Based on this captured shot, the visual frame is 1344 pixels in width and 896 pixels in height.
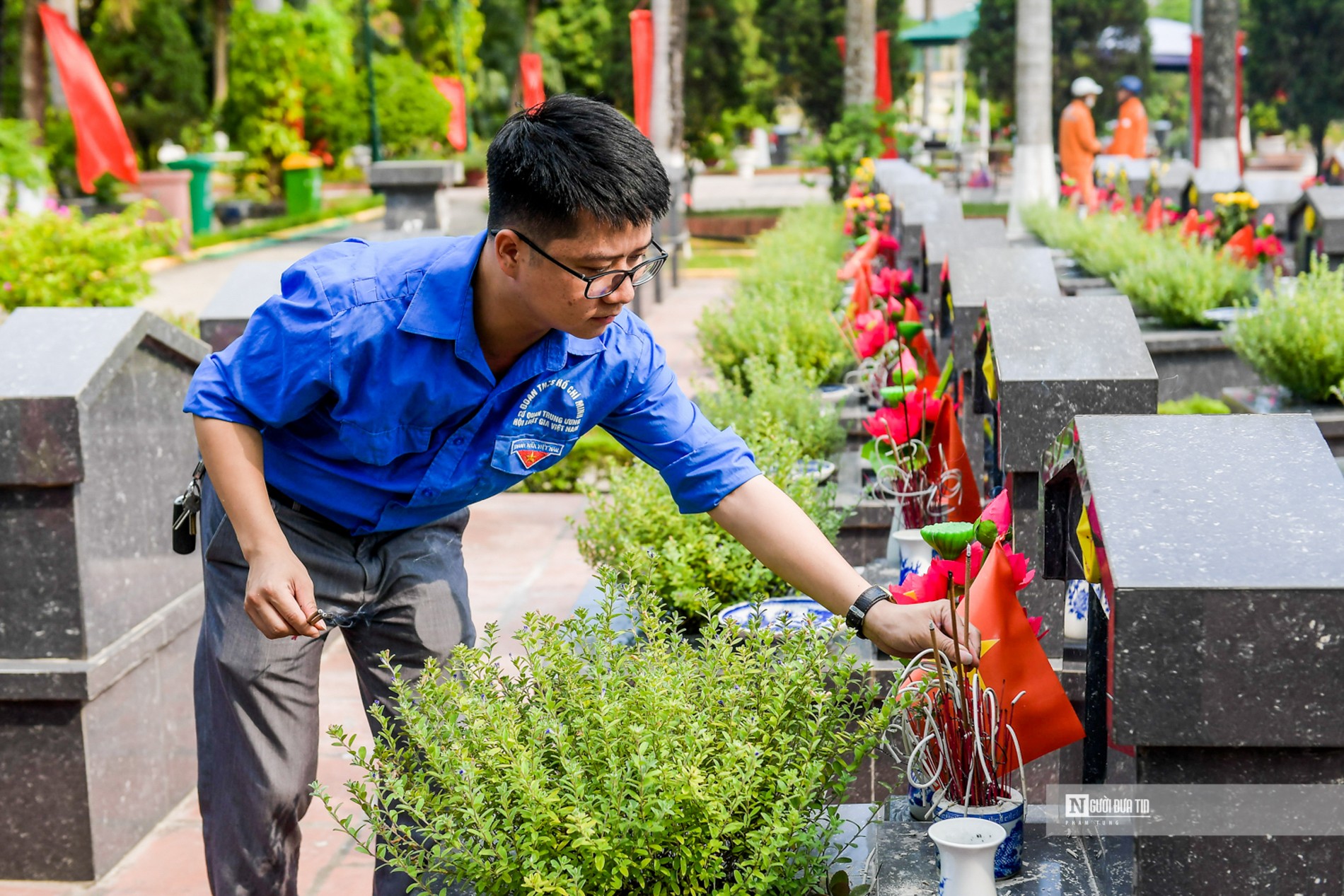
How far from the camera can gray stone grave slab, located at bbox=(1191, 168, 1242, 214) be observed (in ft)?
46.2

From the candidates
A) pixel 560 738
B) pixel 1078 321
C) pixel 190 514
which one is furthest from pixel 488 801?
pixel 1078 321

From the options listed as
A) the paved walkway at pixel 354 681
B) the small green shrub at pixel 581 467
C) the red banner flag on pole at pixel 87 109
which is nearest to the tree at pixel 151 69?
the red banner flag on pole at pixel 87 109

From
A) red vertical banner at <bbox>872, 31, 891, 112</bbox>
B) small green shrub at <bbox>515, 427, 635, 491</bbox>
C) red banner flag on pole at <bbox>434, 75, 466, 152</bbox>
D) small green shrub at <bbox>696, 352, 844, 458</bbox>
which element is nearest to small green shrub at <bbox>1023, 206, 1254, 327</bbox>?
small green shrub at <bbox>515, 427, 635, 491</bbox>

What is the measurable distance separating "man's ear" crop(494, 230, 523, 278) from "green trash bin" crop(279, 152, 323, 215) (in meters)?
26.7

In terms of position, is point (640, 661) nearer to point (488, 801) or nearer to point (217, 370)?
point (488, 801)

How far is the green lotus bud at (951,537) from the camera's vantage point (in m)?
2.30

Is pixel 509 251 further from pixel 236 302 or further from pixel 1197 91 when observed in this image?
pixel 1197 91

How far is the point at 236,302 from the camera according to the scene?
502 centimetres

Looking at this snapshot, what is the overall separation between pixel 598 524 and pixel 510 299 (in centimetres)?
180

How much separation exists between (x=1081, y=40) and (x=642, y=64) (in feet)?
67.2

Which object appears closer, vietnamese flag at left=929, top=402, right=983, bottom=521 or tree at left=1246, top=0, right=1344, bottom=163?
vietnamese flag at left=929, top=402, right=983, bottom=521

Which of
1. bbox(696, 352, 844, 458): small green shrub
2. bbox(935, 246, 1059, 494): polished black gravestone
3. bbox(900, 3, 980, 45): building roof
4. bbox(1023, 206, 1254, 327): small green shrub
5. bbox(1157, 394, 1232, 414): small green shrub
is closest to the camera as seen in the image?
bbox(935, 246, 1059, 494): polished black gravestone

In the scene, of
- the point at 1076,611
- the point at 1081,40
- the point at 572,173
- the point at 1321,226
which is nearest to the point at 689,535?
the point at 1076,611

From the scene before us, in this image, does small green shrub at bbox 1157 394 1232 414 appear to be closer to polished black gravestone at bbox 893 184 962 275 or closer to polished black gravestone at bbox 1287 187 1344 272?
polished black gravestone at bbox 893 184 962 275
